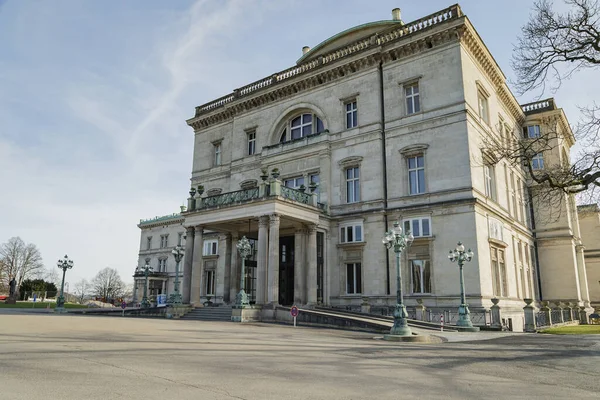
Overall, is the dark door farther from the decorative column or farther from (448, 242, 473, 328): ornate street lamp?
(448, 242, 473, 328): ornate street lamp

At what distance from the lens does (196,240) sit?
1160 inches

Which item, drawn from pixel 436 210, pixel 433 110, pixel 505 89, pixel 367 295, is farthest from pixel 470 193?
pixel 505 89

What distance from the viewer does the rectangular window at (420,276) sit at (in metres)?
26.5

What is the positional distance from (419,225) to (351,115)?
961 centimetres

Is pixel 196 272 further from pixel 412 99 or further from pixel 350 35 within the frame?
pixel 350 35

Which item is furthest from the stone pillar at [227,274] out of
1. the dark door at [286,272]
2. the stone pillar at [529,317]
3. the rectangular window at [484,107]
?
the rectangular window at [484,107]

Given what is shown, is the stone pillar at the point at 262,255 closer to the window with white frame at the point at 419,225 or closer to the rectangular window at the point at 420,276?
the window with white frame at the point at 419,225

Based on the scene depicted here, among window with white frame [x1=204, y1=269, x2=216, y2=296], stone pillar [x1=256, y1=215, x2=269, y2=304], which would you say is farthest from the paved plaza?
window with white frame [x1=204, y1=269, x2=216, y2=296]

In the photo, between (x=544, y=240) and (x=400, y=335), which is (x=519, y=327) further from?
(x=400, y=335)

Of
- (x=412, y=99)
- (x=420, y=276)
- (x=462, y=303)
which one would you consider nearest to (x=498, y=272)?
(x=420, y=276)

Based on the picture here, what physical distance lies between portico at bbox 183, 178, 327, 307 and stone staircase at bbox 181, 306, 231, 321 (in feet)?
2.75

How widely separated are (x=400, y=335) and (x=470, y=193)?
12.0 metres

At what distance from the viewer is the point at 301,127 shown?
34781mm

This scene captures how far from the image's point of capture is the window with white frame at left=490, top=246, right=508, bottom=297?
27594 millimetres
